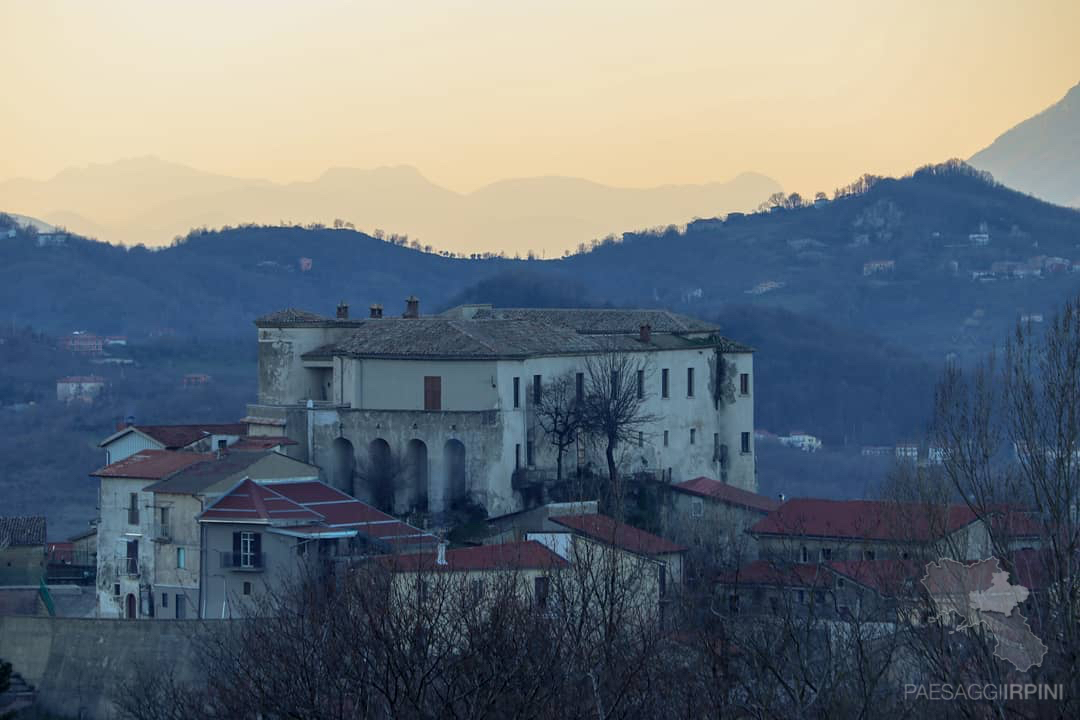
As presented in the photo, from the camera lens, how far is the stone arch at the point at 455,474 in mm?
49438

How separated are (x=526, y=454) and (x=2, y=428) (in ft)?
273

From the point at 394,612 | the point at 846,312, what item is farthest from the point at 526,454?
the point at 846,312

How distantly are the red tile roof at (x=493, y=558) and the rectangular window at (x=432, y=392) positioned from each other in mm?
7876

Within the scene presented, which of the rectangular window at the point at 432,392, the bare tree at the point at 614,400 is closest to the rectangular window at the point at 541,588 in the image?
the rectangular window at the point at 432,392

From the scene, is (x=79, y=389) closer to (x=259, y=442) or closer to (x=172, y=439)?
(x=172, y=439)

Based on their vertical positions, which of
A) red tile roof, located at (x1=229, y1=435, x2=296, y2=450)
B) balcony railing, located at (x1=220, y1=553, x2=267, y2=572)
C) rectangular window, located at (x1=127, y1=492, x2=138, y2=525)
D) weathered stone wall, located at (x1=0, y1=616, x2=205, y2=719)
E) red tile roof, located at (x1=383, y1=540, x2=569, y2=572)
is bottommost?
weathered stone wall, located at (x1=0, y1=616, x2=205, y2=719)

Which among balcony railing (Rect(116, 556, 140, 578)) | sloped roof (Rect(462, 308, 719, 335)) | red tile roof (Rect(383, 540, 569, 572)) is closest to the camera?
red tile roof (Rect(383, 540, 569, 572))

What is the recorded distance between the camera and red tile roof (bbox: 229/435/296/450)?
5062 centimetres

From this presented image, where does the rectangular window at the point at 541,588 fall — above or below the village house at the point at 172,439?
below

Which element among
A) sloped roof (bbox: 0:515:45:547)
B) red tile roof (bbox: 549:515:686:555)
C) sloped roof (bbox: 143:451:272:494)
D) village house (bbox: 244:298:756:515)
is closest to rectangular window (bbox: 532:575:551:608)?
red tile roof (bbox: 549:515:686:555)

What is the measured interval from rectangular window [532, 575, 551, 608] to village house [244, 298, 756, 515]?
414 inches

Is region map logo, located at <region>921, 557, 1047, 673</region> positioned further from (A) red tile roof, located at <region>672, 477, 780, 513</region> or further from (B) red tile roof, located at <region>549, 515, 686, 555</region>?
(A) red tile roof, located at <region>672, 477, 780, 513</region>

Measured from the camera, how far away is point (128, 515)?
48438mm

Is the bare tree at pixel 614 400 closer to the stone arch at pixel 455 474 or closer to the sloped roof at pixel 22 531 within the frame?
the stone arch at pixel 455 474
